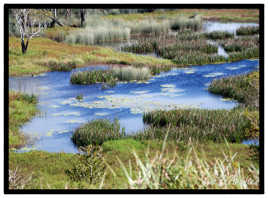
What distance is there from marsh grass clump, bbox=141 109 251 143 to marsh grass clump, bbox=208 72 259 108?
0.28 meters

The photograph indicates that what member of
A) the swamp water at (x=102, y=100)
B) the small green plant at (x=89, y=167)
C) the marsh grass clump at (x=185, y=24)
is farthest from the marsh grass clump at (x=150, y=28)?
the small green plant at (x=89, y=167)

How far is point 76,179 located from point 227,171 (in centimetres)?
194

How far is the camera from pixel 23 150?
233 inches

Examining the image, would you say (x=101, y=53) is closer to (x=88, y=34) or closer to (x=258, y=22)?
(x=88, y=34)

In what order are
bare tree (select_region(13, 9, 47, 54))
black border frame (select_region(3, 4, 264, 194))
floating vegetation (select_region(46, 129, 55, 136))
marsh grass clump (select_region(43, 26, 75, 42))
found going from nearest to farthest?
black border frame (select_region(3, 4, 264, 194)) → floating vegetation (select_region(46, 129, 55, 136)) → bare tree (select_region(13, 9, 47, 54)) → marsh grass clump (select_region(43, 26, 75, 42))

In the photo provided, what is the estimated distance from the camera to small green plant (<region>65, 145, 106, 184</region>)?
569cm

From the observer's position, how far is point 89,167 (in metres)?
5.70

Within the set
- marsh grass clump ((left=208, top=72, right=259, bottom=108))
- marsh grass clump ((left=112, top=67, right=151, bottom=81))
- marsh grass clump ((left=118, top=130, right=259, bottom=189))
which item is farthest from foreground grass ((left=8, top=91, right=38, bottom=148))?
marsh grass clump ((left=208, top=72, right=259, bottom=108))

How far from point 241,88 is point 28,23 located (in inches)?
135

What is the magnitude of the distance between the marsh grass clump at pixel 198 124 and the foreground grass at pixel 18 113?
157 cm

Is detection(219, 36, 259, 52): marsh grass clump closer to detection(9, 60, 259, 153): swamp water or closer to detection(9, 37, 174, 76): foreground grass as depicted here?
detection(9, 60, 259, 153): swamp water

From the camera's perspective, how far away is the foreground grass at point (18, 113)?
5.96 metres

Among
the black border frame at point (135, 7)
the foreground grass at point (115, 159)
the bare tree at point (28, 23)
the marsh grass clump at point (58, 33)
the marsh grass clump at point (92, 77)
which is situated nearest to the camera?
the black border frame at point (135, 7)

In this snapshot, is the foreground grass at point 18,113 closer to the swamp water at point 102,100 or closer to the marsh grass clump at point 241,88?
the swamp water at point 102,100
